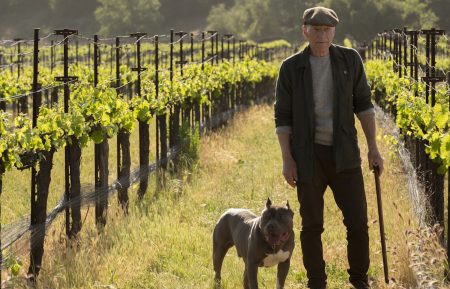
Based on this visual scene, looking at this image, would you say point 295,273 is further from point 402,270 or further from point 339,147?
point 339,147

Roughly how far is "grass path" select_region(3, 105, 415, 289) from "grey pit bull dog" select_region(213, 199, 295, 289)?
67 centimetres

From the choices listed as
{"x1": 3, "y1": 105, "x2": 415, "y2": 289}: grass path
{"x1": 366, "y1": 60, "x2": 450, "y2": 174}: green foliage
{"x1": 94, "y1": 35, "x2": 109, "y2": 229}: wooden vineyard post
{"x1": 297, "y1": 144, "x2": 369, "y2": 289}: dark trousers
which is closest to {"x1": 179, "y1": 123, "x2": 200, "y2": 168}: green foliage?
{"x1": 3, "y1": 105, "x2": 415, "y2": 289}: grass path

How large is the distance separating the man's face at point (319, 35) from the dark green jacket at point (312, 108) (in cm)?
14

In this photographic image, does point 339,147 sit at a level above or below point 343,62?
below

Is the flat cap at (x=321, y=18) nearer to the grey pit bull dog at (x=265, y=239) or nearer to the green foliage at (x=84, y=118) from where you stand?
the grey pit bull dog at (x=265, y=239)

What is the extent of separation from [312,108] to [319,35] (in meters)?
0.54

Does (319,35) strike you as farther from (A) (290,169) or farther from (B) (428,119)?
(B) (428,119)

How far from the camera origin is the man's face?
583 centimetres

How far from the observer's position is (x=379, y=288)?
21.2ft

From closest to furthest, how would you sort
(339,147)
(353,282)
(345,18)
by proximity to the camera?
(339,147)
(353,282)
(345,18)

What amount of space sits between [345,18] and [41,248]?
3143 inches

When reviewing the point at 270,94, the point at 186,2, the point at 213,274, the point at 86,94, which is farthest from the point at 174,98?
the point at 186,2

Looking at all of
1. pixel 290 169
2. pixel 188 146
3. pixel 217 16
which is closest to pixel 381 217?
pixel 290 169

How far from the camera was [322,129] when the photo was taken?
239 inches
